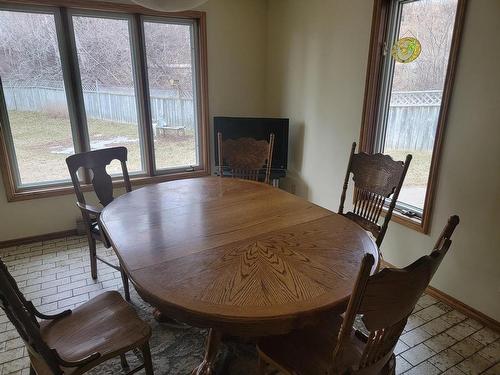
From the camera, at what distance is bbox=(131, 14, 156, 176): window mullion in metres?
3.18

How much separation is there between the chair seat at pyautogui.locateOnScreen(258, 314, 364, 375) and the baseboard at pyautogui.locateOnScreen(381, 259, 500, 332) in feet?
4.32

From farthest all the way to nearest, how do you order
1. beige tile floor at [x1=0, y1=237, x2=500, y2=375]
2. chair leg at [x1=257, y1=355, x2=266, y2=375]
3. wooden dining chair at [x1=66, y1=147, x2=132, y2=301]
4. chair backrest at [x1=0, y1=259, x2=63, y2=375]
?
wooden dining chair at [x1=66, y1=147, x2=132, y2=301] → beige tile floor at [x1=0, y1=237, x2=500, y2=375] → chair leg at [x1=257, y1=355, x2=266, y2=375] → chair backrest at [x1=0, y1=259, x2=63, y2=375]

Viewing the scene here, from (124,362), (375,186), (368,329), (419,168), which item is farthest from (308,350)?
(419,168)

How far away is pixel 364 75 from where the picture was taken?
2635 millimetres

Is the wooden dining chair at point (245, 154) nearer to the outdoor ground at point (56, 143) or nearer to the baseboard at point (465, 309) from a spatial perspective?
the outdoor ground at point (56, 143)

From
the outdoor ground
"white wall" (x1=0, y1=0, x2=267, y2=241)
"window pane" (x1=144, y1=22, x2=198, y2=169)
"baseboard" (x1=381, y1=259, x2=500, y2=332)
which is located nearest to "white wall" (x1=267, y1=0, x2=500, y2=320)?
"baseboard" (x1=381, y1=259, x2=500, y2=332)

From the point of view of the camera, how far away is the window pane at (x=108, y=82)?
302 centimetres

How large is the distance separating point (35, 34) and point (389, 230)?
11.4ft

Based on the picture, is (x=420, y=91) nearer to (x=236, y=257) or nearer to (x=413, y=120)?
(x=413, y=120)

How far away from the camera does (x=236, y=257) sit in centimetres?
128

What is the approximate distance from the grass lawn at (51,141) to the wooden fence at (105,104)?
0.23 ft

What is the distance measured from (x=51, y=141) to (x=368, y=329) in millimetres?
3264

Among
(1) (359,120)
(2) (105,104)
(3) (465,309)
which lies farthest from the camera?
(2) (105,104)

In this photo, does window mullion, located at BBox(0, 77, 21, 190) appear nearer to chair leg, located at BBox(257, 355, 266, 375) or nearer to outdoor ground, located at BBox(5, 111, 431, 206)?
outdoor ground, located at BBox(5, 111, 431, 206)
